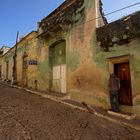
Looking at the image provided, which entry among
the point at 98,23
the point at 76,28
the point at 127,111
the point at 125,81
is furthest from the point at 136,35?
the point at 76,28

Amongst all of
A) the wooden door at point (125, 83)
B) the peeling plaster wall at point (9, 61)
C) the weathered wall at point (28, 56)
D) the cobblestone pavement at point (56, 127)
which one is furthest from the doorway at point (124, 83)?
the peeling plaster wall at point (9, 61)

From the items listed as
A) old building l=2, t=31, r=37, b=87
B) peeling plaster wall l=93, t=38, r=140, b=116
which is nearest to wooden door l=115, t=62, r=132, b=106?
peeling plaster wall l=93, t=38, r=140, b=116

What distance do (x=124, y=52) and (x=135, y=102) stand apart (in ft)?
6.95

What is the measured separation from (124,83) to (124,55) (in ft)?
4.20

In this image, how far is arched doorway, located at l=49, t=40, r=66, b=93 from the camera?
448 inches

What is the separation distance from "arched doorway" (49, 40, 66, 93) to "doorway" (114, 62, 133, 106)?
4394 mm

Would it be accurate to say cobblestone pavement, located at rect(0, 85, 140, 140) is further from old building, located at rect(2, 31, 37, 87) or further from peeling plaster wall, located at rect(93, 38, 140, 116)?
old building, located at rect(2, 31, 37, 87)

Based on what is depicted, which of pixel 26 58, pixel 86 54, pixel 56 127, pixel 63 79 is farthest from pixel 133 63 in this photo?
pixel 26 58

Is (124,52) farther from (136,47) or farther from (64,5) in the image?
(64,5)

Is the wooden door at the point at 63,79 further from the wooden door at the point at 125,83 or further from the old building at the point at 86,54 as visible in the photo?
the wooden door at the point at 125,83

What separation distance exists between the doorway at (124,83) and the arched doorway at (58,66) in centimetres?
439

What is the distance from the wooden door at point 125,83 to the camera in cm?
730

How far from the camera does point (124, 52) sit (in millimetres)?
7164

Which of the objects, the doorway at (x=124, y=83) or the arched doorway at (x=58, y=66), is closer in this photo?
the doorway at (x=124, y=83)
